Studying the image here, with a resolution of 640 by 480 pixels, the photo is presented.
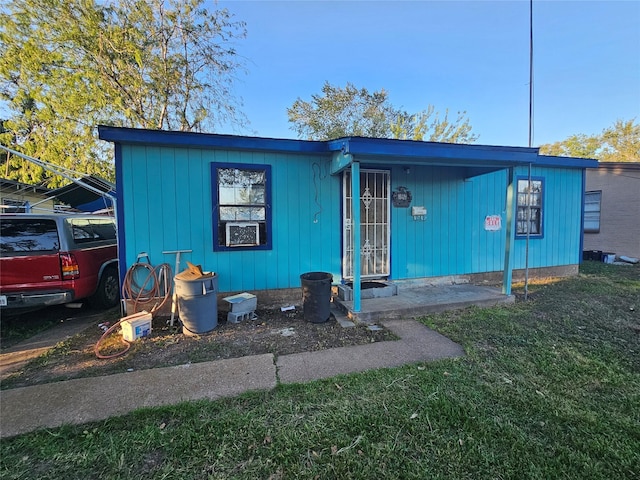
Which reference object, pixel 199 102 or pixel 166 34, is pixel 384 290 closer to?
pixel 199 102

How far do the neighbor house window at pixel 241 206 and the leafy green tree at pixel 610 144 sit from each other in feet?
94.3

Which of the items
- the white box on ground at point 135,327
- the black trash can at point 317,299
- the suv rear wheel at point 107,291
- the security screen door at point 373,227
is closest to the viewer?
the white box on ground at point 135,327

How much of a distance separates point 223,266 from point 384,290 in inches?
108

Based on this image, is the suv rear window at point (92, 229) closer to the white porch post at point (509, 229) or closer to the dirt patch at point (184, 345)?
the dirt patch at point (184, 345)

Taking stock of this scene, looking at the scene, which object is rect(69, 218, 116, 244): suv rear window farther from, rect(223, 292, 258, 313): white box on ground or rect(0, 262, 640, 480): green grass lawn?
rect(0, 262, 640, 480): green grass lawn

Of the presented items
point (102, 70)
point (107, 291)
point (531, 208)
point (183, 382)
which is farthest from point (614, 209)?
point (102, 70)

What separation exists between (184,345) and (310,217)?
2.74 metres

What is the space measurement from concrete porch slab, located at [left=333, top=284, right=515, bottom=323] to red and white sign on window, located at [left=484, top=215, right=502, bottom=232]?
4.59ft

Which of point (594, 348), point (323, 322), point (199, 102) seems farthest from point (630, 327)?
point (199, 102)

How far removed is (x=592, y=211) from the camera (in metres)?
11.0

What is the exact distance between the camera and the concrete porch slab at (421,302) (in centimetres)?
444

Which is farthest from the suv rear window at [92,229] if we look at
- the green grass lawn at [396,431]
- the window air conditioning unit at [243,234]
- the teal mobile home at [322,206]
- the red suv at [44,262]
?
the green grass lawn at [396,431]

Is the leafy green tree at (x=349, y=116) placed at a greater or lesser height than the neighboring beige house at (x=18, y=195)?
greater

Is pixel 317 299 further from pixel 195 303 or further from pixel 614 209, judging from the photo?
pixel 614 209
